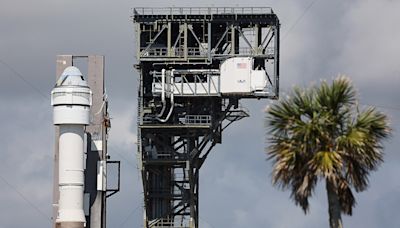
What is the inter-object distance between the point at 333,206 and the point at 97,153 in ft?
311

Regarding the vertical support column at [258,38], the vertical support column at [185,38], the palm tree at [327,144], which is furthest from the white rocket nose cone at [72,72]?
the palm tree at [327,144]

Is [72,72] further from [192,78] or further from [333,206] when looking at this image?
[333,206]

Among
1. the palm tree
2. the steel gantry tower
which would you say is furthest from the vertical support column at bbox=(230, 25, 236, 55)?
the palm tree

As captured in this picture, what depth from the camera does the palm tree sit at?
43.6 meters

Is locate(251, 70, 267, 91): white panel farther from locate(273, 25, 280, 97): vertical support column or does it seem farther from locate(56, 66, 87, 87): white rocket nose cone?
locate(56, 66, 87, 87): white rocket nose cone

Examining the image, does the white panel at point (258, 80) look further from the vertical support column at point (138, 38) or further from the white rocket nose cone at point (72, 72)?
the white rocket nose cone at point (72, 72)

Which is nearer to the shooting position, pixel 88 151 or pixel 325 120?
pixel 325 120

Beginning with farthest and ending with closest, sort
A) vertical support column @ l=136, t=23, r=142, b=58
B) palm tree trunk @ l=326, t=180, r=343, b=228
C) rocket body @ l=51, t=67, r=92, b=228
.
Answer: vertical support column @ l=136, t=23, r=142, b=58 < rocket body @ l=51, t=67, r=92, b=228 < palm tree trunk @ l=326, t=180, r=343, b=228

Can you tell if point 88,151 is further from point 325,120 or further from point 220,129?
point 325,120

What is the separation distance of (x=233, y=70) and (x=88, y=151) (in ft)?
57.4

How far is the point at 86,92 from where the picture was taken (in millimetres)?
131625

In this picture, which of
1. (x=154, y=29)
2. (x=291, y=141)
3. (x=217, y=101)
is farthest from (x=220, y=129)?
(x=291, y=141)

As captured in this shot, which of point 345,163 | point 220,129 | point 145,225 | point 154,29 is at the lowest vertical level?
point 345,163

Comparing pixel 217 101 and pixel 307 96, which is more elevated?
pixel 217 101
